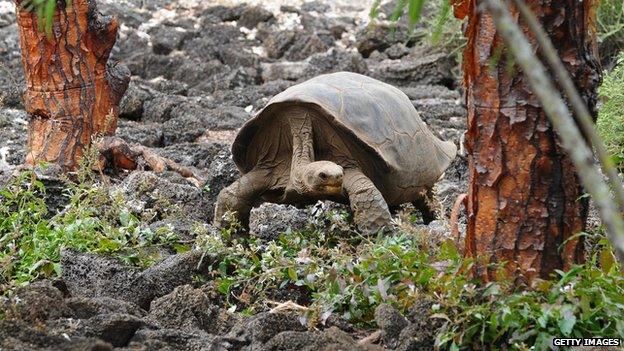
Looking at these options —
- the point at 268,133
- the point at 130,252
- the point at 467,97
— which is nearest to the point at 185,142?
the point at 268,133

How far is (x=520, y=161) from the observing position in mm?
2912

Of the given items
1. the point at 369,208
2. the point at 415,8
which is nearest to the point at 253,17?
the point at 369,208

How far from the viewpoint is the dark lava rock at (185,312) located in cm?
310

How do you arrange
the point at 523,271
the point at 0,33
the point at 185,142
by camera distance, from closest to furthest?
the point at 523,271, the point at 185,142, the point at 0,33

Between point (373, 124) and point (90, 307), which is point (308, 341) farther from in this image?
point (373, 124)

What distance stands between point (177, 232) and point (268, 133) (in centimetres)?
72

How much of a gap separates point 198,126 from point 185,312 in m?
5.23

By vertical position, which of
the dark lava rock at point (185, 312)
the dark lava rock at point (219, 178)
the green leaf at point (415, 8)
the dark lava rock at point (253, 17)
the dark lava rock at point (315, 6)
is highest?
the green leaf at point (415, 8)

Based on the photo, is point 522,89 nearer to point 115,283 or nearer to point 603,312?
point 603,312

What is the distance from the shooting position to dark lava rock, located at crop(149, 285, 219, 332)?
10.2ft

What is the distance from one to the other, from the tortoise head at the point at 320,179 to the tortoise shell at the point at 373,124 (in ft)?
0.59

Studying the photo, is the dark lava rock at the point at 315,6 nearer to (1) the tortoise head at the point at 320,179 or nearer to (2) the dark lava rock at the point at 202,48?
(2) the dark lava rock at the point at 202,48

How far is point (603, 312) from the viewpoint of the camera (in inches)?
107

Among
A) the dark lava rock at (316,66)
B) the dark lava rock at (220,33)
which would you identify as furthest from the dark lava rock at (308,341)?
the dark lava rock at (220,33)
